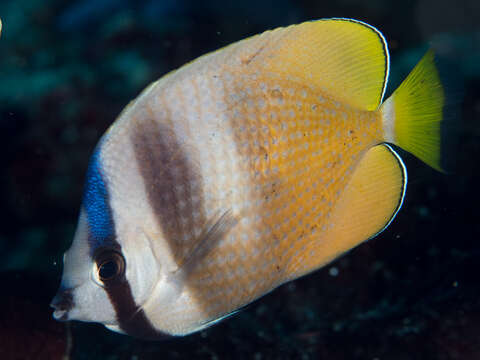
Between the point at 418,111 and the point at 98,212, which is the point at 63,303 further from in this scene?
the point at 418,111

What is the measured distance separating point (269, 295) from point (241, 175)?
1816 mm

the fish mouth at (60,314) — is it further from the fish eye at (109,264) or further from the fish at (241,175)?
the fish eye at (109,264)

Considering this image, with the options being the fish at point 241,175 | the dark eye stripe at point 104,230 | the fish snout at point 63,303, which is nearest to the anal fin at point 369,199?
the fish at point 241,175

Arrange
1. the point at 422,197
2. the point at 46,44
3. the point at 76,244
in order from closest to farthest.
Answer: the point at 76,244, the point at 422,197, the point at 46,44

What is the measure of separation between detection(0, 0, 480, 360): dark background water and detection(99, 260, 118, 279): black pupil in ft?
3.56

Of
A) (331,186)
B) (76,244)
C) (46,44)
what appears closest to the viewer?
(76,244)

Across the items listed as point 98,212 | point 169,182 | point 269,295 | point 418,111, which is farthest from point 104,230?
point 269,295

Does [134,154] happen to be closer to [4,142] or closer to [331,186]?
[331,186]

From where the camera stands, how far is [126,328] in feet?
4.17

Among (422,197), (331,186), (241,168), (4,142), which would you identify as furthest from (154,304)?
(4,142)

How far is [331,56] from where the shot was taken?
1.36 meters

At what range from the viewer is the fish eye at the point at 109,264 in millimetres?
1177

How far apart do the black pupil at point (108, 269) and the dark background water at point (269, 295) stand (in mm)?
1086

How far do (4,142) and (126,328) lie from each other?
10.5ft
